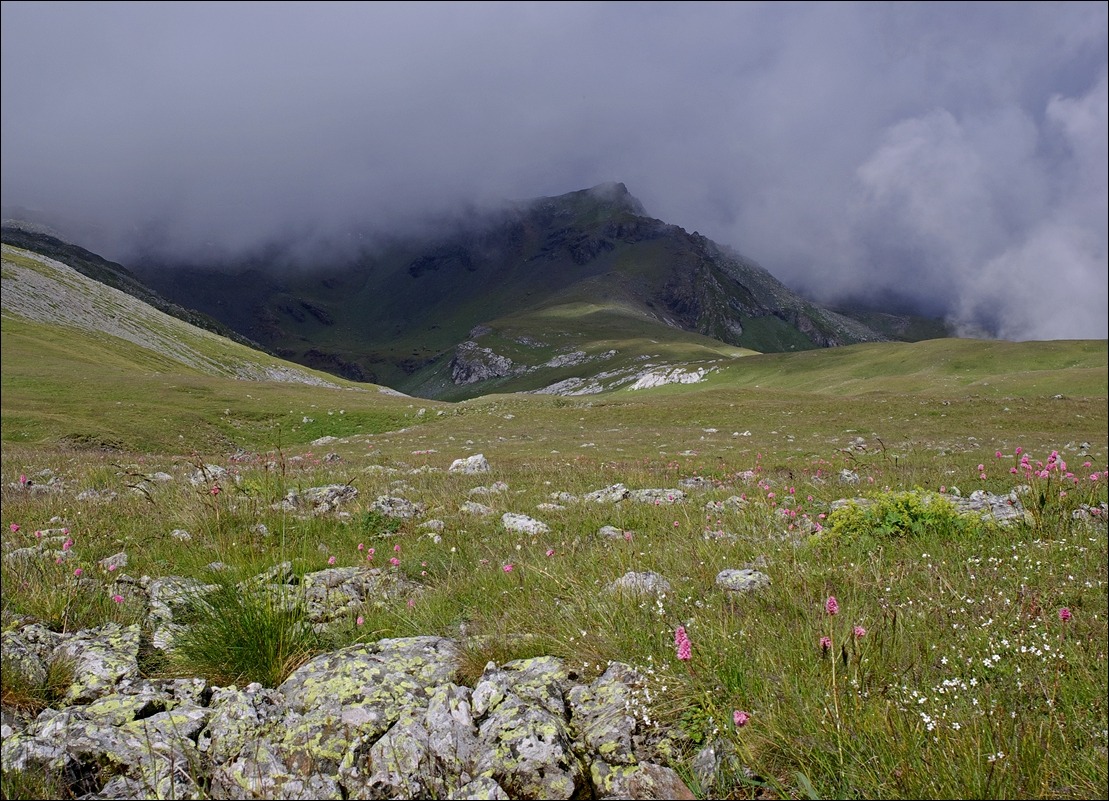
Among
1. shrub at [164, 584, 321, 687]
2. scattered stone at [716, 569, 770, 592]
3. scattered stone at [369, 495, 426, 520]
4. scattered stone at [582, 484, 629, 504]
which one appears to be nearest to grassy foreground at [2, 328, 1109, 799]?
shrub at [164, 584, 321, 687]

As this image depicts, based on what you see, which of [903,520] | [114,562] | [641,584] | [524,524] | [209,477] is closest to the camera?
[641,584]

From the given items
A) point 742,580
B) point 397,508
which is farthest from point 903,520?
point 397,508

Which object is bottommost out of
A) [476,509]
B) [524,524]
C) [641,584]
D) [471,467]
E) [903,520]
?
[471,467]

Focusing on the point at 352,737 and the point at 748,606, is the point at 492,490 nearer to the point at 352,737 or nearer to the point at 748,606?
the point at 748,606

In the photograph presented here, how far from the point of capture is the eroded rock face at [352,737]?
104 inches

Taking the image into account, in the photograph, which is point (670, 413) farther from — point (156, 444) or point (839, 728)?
point (839, 728)

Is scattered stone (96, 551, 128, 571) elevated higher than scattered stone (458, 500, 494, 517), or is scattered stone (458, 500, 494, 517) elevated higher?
scattered stone (458, 500, 494, 517)

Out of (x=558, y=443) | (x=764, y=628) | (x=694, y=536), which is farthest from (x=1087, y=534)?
(x=558, y=443)

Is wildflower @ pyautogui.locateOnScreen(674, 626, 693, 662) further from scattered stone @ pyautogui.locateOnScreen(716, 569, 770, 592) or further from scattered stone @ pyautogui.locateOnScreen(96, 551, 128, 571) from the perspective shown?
scattered stone @ pyautogui.locateOnScreen(96, 551, 128, 571)

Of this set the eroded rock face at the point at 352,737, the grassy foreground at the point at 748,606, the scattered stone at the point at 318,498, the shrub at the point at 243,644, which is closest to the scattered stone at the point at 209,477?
the grassy foreground at the point at 748,606

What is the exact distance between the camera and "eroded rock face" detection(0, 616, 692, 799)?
264 centimetres

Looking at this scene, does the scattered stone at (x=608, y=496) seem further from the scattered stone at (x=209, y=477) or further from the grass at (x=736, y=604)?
the scattered stone at (x=209, y=477)

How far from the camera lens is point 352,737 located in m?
2.94

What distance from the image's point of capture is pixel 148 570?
602cm
